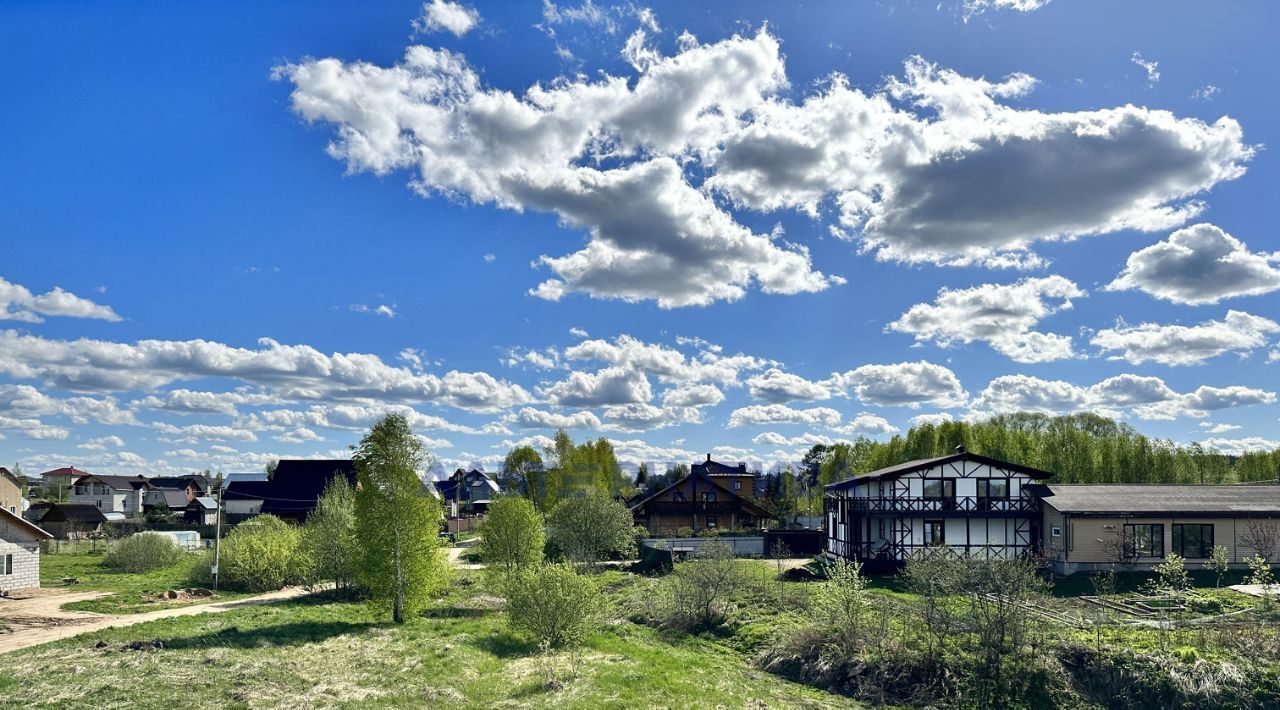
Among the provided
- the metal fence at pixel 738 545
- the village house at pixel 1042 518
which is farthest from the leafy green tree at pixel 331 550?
the village house at pixel 1042 518

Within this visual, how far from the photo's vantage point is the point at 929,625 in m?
23.2

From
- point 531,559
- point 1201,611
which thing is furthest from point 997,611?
point 531,559

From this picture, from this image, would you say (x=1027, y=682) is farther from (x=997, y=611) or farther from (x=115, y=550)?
(x=115, y=550)

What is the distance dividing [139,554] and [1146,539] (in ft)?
179

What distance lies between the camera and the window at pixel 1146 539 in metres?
36.3

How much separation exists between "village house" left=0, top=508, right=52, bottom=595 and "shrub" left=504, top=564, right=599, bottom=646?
2569 cm

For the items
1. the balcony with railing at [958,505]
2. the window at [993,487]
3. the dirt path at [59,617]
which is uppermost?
the window at [993,487]

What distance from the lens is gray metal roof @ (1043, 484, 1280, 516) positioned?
3625 cm

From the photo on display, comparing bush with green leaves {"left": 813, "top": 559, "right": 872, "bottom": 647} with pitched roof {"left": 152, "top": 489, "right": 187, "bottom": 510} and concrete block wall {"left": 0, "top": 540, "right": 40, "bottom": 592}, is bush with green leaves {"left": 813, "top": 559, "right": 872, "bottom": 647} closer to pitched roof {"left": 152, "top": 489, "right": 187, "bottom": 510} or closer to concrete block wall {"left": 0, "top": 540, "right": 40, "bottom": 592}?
concrete block wall {"left": 0, "top": 540, "right": 40, "bottom": 592}

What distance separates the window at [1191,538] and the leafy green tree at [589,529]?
2813cm

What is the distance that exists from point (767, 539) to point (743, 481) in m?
38.4

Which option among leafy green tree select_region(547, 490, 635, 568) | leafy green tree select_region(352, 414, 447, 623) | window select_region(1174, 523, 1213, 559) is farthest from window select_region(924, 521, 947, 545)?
leafy green tree select_region(352, 414, 447, 623)

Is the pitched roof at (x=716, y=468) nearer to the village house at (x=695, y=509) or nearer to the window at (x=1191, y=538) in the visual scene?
the village house at (x=695, y=509)

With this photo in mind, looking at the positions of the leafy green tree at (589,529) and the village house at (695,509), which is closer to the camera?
the leafy green tree at (589,529)
